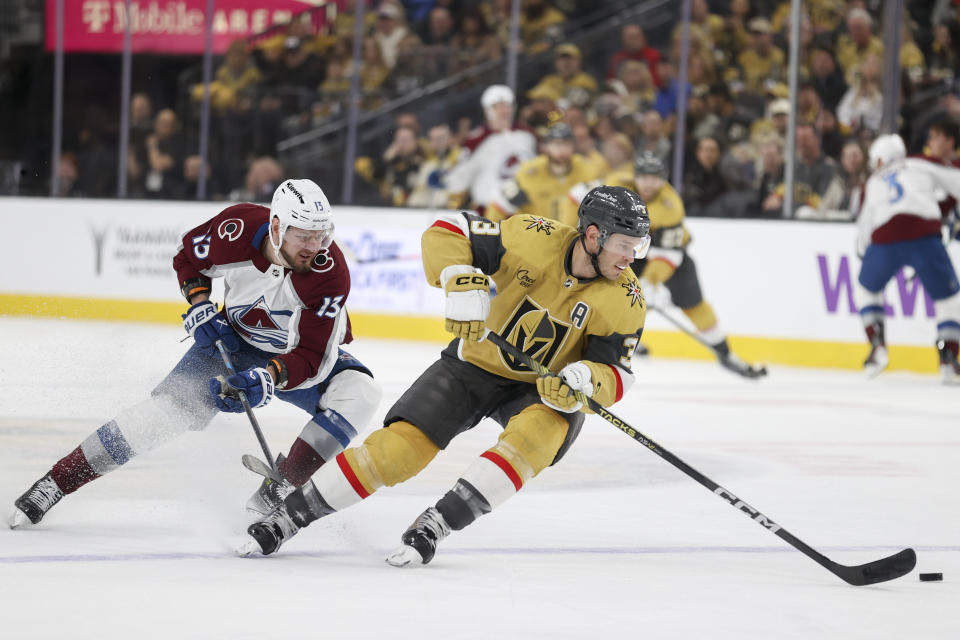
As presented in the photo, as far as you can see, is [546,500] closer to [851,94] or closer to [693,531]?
[693,531]

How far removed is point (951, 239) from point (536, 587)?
652 cm

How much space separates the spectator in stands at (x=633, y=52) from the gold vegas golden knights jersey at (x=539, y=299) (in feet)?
21.9

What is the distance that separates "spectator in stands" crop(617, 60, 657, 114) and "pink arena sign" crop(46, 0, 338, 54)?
2568 mm

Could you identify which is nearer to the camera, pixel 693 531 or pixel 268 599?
pixel 268 599

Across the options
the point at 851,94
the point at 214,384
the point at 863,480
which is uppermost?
the point at 851,94

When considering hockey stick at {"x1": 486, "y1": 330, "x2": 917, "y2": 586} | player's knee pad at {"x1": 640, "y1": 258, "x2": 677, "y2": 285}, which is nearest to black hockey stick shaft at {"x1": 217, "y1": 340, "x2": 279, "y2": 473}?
hockey stick at {"x1": 486, "y1": 330, "x2": 917, "y2": 586}

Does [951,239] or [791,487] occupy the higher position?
[951,239]

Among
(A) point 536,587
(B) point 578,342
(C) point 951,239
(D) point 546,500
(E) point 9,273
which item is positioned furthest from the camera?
(E) point 9,273

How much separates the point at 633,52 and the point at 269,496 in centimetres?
717

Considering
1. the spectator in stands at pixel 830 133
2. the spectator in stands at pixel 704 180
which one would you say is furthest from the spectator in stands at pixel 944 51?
the spectator in stands at pixel 704 180

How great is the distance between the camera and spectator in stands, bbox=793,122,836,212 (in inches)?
373

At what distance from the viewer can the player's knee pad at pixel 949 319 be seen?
28.5 ft

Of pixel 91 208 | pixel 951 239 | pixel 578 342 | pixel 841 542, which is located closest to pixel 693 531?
pixel 841 542

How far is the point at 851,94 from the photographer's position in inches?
371
